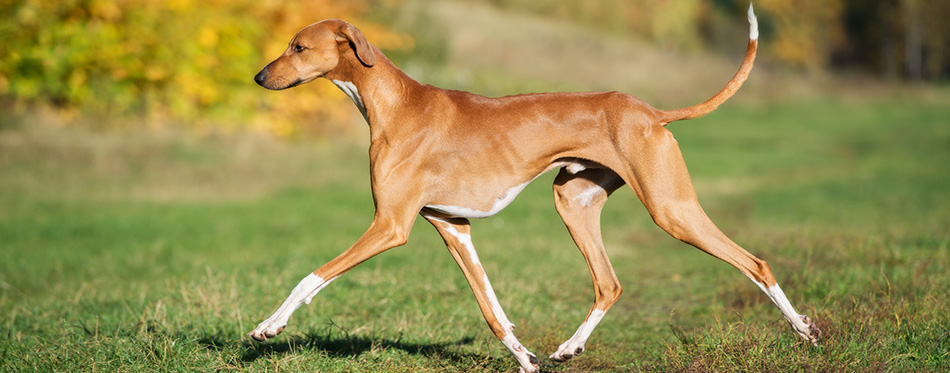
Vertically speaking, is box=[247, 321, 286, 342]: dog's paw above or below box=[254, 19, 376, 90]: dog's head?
below

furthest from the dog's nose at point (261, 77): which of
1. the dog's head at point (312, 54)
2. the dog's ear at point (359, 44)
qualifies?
the dog's ear at point (359, 44)

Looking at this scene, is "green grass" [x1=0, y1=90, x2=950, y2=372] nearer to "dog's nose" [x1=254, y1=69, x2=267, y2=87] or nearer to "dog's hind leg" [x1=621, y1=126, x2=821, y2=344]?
"dog's hind leg" [x1=621, y1=126, x2=821, y2=344]

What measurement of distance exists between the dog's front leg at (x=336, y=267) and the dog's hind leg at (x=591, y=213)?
3.72 feet

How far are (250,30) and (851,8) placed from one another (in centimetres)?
3856

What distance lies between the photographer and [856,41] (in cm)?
4675

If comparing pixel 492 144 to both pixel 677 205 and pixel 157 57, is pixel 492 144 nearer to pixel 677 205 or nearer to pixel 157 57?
pixel 677 205

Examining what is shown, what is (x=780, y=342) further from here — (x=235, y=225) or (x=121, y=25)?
(x=121, y=25)

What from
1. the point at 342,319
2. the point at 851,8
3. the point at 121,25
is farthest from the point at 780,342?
the point at 851,8

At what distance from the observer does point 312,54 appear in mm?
4496

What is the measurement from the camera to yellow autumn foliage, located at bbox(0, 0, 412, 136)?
15094 mm

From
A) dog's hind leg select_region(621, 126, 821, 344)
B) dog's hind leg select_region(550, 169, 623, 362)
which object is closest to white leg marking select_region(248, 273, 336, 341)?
dog's hind leg select_region(550, 169, 623, 362)

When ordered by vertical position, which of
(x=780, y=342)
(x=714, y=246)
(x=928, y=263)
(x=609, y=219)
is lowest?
(x=609, y=219)

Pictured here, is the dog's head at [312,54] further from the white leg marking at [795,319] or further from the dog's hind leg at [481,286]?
the white leg marking at [795,319]

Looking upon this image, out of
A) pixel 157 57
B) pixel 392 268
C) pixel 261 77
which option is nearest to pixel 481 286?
pixel 261 77
